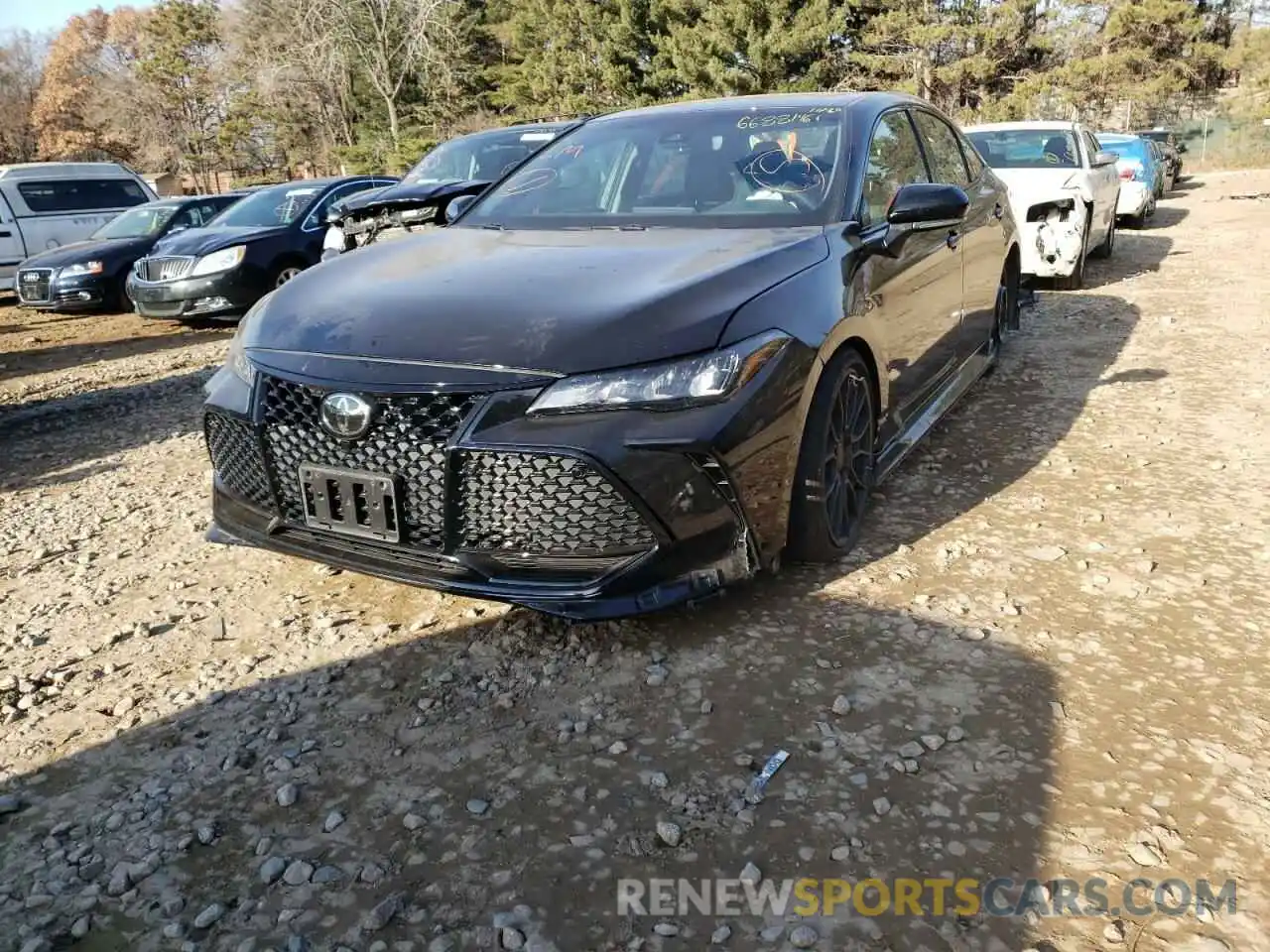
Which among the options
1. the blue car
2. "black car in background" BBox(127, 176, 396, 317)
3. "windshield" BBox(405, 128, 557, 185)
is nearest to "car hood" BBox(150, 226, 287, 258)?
"black car in background" BBox(127, 176, 396, 317)

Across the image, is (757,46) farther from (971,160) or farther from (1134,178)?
Answer: (971,160)

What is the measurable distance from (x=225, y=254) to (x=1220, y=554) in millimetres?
8685

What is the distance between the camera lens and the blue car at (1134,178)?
1388 centimetres

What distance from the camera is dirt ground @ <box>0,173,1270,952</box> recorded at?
1924 millimetres

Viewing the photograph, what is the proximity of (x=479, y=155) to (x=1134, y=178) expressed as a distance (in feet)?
34.2

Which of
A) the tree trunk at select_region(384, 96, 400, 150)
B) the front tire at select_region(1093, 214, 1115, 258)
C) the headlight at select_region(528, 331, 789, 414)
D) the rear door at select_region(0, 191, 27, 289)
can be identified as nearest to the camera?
the headlight at select_region(528, 331, 789, 414)

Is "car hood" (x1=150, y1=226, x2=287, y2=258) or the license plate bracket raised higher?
"car hood" (x1=150, y1=226, x2=287, y2=258)

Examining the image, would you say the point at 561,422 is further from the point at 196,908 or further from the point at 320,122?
the point at 320,122

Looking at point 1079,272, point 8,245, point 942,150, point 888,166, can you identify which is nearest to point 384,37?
point 8,245

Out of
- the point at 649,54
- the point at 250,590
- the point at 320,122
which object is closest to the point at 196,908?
the point at 250,590

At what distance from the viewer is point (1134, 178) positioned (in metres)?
13.9

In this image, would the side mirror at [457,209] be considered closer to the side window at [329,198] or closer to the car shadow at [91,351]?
the car shadow at [91,351]

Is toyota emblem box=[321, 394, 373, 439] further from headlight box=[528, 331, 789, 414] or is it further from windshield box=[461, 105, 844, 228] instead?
windshield box=[461, 105, 844, 228]

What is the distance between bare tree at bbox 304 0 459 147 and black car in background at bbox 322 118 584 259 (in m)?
28.2
